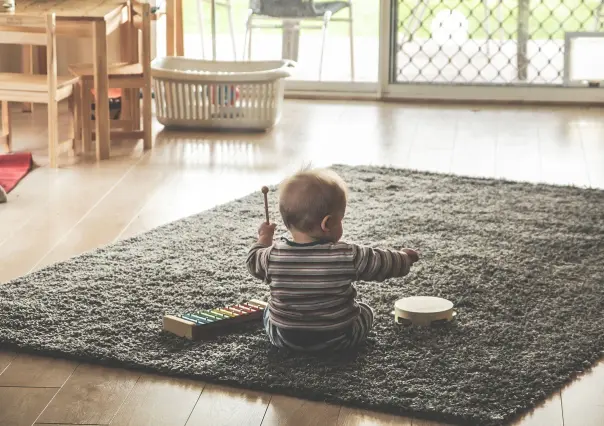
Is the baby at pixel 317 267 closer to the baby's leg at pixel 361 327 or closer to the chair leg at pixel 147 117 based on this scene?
the baby's leg at pixel 361 327

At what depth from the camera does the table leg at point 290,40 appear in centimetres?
577

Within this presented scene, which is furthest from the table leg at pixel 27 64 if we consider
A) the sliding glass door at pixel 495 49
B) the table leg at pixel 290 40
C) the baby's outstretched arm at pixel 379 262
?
the baby's outstretched arm at pixel 379 262

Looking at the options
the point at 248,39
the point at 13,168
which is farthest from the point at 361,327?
the point at 248,39

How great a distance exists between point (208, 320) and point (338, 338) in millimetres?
A: 323

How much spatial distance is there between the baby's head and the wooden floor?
0.39m

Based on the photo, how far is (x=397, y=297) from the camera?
8.60 feet

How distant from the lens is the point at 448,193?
3693 millimetres

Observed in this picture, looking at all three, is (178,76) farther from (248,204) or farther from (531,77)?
(531,77)

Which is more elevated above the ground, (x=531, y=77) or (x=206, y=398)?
(x=531, y=77)

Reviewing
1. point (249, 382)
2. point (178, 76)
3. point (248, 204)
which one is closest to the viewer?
point (249, 382)

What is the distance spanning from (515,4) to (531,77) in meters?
0.42

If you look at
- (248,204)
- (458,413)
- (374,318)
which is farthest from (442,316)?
(248,204)

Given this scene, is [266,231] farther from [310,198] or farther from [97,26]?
[97,26]

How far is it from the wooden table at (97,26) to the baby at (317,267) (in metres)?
2.22
